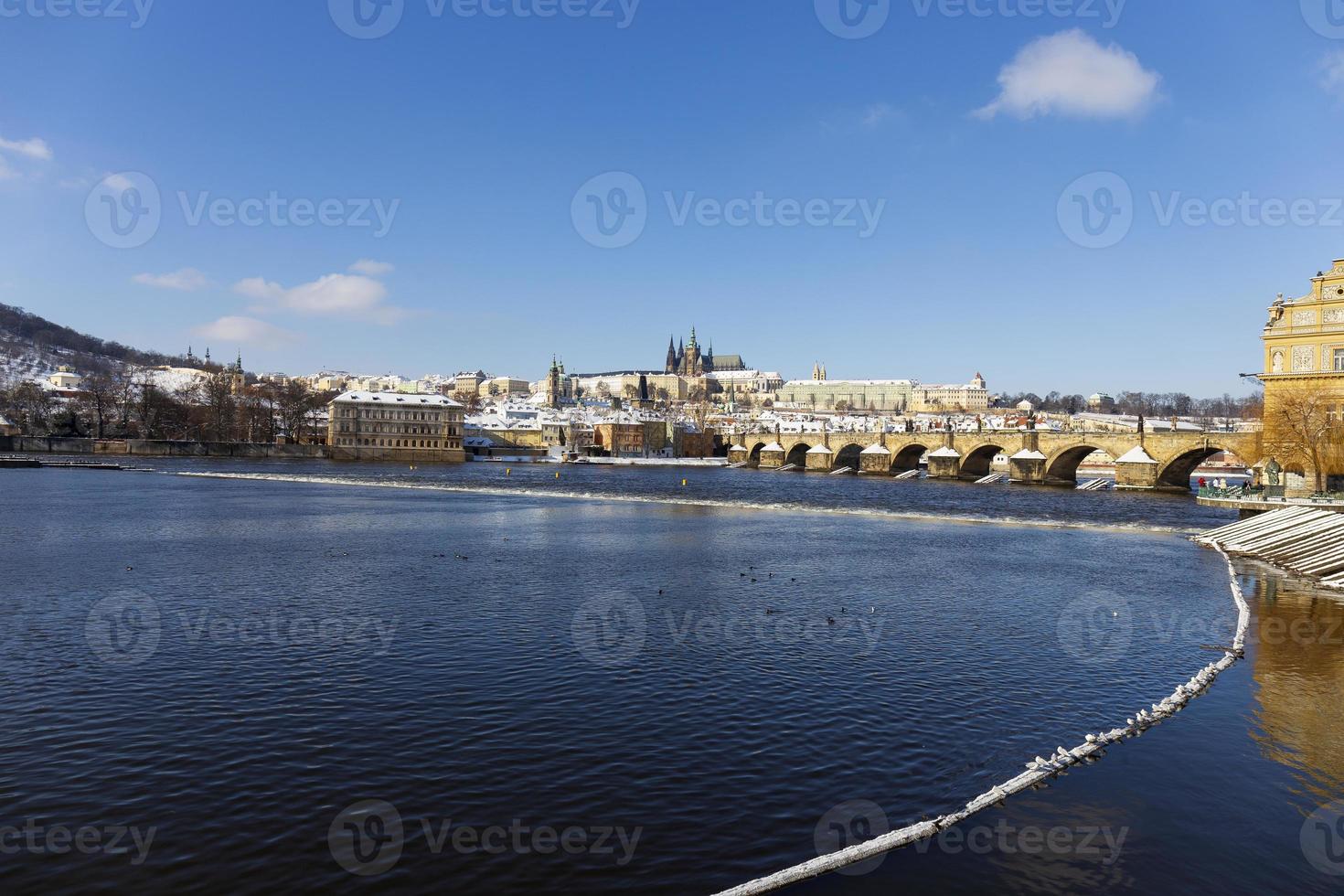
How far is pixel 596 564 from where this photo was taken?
3138 centimetres

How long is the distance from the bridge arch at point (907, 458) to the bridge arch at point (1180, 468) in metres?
33.6

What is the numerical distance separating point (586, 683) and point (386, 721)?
143 inches

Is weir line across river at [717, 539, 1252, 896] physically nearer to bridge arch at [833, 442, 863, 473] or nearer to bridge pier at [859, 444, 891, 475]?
bridge pier at [859, 444, 891, 475]

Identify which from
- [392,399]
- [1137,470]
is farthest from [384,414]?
[1137,470]

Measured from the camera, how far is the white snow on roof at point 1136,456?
7825 centimetres

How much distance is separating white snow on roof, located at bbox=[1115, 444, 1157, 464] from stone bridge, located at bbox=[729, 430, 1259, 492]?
0.26ft

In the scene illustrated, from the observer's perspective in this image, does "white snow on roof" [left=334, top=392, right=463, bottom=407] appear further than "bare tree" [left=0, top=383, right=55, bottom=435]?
Yes

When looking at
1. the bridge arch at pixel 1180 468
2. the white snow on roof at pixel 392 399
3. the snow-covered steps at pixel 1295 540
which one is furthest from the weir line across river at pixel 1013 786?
the white snow on roof at pixel 392 399

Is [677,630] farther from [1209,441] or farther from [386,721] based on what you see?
[1209,441]

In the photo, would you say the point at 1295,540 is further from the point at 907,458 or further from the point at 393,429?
the point at 393,429

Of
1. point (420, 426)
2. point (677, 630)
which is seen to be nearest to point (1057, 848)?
Answer: point (677, 630)

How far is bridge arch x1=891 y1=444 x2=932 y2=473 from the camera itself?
365 ft

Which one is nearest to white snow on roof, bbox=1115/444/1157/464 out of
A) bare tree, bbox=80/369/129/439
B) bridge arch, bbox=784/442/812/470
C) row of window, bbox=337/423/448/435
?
bridge arch, bbox=784/442/812/470

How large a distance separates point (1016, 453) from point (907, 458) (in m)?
19.3
